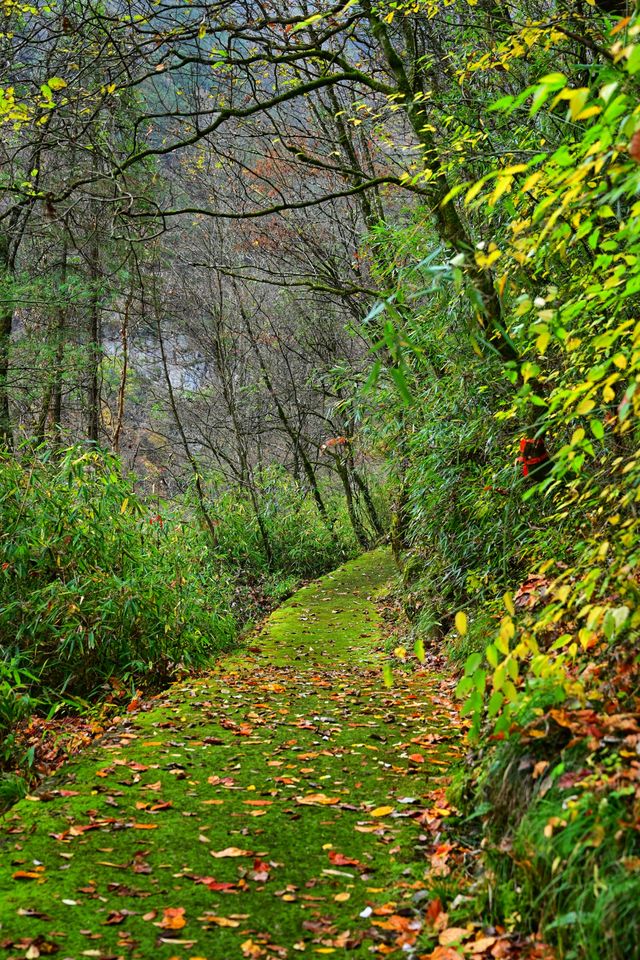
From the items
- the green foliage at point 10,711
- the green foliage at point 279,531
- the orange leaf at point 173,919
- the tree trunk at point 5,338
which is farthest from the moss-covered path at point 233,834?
the green foliage at point 279,531

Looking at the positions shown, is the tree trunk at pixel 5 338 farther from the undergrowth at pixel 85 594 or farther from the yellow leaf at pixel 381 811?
the yellow leaf at pixel 381 811

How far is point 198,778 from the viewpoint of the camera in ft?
10.8

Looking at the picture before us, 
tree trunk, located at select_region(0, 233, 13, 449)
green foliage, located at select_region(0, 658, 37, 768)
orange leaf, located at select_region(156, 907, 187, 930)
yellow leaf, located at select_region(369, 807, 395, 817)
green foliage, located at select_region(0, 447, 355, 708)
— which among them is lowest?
yellow leaf, located at select_region(369, 807, 395, 817)

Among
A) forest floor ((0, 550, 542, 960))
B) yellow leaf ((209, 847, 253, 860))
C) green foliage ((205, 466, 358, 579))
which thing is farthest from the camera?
green foliage ((205, 466, 358, 579))

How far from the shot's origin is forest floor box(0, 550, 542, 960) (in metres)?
2.05

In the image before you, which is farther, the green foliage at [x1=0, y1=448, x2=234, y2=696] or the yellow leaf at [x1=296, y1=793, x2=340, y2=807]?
the green foliage at [x1=0, y1=448, x2=234, y2=696]

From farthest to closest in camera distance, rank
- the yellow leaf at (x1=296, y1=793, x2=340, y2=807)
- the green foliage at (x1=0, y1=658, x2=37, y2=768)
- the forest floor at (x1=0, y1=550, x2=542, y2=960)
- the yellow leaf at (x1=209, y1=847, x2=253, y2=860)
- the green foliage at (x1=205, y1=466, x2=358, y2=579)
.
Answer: the green foliage at (x1=205, y1=466, x2=358, y2=579)
the green foliage at (x1=0, y1=658, x2=37, y2=768)
the yellow leaf at (x1=296, y1=793, x2=340, y2=807)
the yellow leaf at (x1=209, y1=847, x2=253, y2=860)
the forest floor at (x1=0, y1=550, x2=542, y2=960)

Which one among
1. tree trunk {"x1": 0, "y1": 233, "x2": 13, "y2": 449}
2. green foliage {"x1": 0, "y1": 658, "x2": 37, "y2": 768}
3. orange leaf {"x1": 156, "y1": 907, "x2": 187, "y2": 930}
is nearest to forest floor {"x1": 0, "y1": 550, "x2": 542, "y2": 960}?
orange leaf {"x1": 156, "y1": 907, "x2": 187, "y2": 930}

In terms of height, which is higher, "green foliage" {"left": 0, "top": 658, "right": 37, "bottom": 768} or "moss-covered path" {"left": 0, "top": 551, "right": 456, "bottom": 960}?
"green foliage" {"left": 0, "top": 658, "right": 37, "bottom": 768}

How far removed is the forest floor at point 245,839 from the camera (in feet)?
6.73

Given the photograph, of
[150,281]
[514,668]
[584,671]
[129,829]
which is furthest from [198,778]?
[150,281]

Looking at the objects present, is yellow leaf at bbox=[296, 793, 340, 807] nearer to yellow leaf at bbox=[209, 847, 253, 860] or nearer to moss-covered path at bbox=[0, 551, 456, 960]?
moss-covered path at bbox=[0, 551, 456, 960]

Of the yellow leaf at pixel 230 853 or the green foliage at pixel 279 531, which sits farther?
the green foliage at pixel 279 531

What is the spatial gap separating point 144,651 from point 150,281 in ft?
26.3
